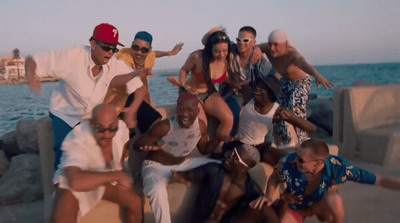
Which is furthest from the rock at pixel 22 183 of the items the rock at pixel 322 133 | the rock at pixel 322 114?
the rock at pixel 322 114

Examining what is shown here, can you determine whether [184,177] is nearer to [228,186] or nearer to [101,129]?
[228,186]

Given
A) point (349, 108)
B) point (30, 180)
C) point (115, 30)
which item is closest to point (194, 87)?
point (115, 30)

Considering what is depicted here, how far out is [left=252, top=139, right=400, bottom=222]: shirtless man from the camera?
3590 millimetres

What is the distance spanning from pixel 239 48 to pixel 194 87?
752 mm

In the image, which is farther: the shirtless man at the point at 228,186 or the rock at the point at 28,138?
the rock at the point at 28,138

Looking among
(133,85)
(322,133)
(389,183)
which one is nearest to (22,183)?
(133,85)

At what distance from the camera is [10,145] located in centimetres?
829

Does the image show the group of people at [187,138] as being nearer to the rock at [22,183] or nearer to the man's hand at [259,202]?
the man's hand at [259,202]

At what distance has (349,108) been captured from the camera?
6.34 metres

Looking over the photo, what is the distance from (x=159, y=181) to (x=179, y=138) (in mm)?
512

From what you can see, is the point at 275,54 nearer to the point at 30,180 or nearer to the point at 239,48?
the point at 239,48

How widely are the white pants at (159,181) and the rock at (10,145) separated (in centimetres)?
505

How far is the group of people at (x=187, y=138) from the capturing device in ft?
11.7

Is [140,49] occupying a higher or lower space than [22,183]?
higher
